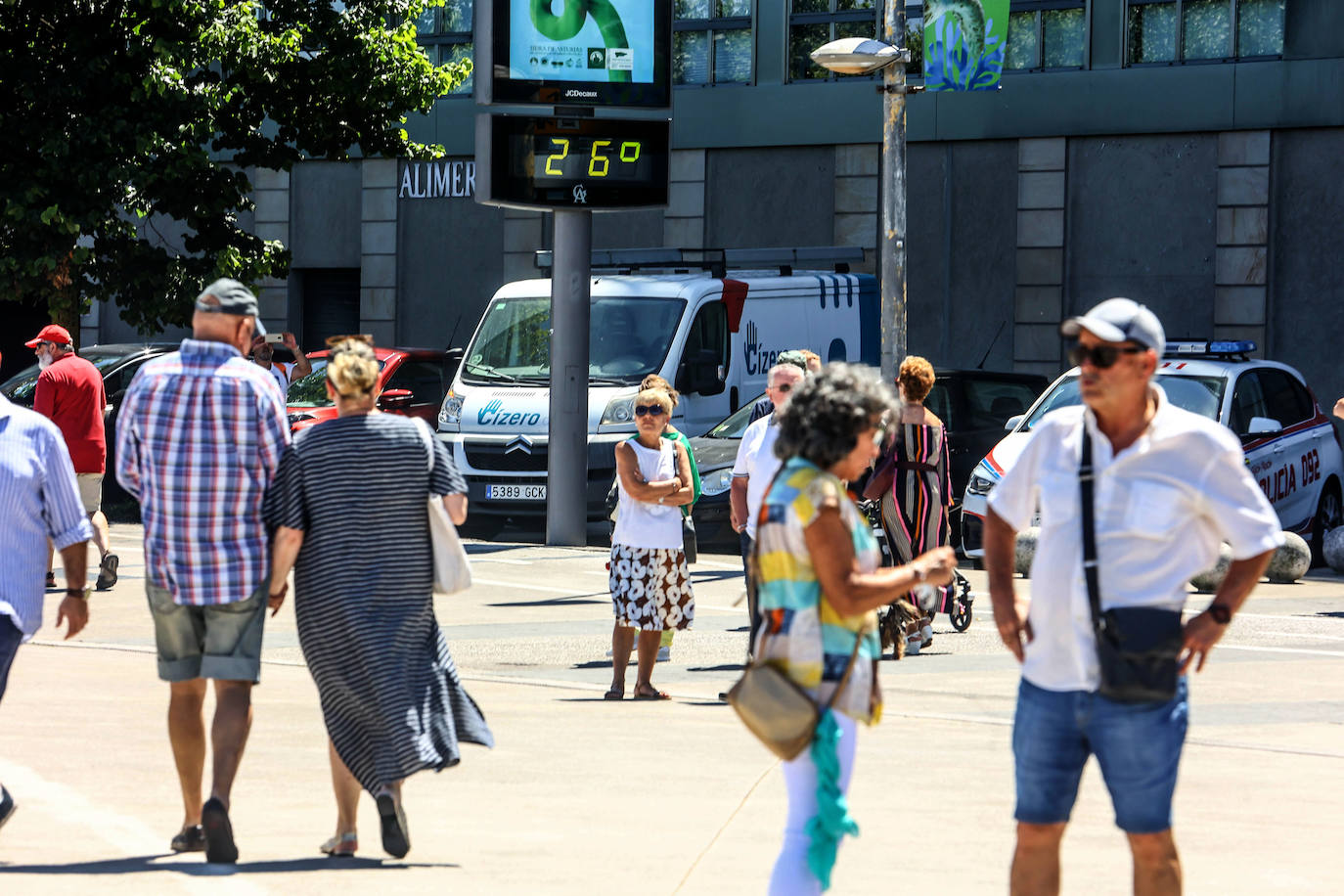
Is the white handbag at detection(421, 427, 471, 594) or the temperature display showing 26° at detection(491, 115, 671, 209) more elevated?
the temperature display showing 26° at detection(491, 115, 671, 209)

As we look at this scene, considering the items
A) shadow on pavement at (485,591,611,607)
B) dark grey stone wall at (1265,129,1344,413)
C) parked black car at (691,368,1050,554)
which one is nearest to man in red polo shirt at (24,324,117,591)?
shadow on pavement at (485,591,611,607)

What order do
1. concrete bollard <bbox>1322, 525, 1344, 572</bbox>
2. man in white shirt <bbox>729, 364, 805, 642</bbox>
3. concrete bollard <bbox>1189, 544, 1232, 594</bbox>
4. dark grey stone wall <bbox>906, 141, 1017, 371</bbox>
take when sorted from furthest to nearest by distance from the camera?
1. dark grey stone wall <bbox>906, 141, 1017, 371</bbox>
2. concrete bollard <bbox>1322, 525, 1344, 572</bbox>
3. concrete bollard <bbox>1189, 544, 1232, 594</bbox>
4. man in white shirt <bbox>729, 364, 805, 642</bbox>

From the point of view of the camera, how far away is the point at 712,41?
90.6 ft

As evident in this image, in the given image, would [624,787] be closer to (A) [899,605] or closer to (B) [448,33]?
(A) [899,605]

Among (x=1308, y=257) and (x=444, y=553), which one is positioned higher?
(x=1308, y=257)

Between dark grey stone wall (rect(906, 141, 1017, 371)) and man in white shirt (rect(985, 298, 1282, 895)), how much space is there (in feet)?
69.7

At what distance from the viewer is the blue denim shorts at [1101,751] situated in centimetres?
472

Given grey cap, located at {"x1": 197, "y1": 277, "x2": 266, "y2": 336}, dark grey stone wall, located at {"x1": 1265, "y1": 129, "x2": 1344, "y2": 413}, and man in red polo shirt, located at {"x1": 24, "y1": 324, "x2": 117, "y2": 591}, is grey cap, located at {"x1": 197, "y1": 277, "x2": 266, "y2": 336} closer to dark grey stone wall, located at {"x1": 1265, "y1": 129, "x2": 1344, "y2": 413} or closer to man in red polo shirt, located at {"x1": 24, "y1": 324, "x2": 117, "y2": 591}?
man in red polo shirt, located at {"x1": 24, "y1": 324, "x2": 117, "y2": 591}

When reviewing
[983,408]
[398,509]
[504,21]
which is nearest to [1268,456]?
[983,408]

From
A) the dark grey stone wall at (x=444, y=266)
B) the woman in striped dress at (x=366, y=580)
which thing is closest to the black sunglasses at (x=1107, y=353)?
the woman in striped dress at (x=366, y=580)

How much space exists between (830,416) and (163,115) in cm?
1770

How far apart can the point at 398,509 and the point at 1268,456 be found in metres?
12.0

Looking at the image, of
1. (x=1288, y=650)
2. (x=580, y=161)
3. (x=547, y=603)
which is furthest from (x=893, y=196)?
(x=1288, y=650)

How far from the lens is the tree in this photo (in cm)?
2119
